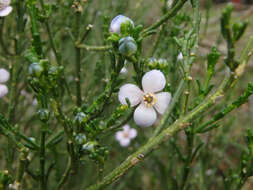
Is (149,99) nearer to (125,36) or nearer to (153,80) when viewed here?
(153,80)

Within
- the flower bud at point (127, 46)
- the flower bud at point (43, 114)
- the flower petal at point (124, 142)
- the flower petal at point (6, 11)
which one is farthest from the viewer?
the flower petal at point (124, 142)

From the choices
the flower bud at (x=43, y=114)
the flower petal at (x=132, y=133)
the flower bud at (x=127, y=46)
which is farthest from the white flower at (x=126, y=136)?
the flower bud at (x=127, y=46)

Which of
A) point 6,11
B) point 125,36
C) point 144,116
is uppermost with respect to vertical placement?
point 6,11

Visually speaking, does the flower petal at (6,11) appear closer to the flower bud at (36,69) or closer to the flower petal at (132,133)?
the flower bud at (36,69)

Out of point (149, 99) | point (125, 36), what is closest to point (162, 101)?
point (149, 99)

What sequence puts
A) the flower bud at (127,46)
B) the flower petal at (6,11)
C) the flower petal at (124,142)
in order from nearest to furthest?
1. the flower bud at (127,46)
2. the flower petal at (6,11)
3. the flower petal at (124,142)

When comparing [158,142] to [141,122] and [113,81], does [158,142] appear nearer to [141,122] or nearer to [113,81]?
[141,122]

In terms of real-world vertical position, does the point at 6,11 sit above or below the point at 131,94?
above
